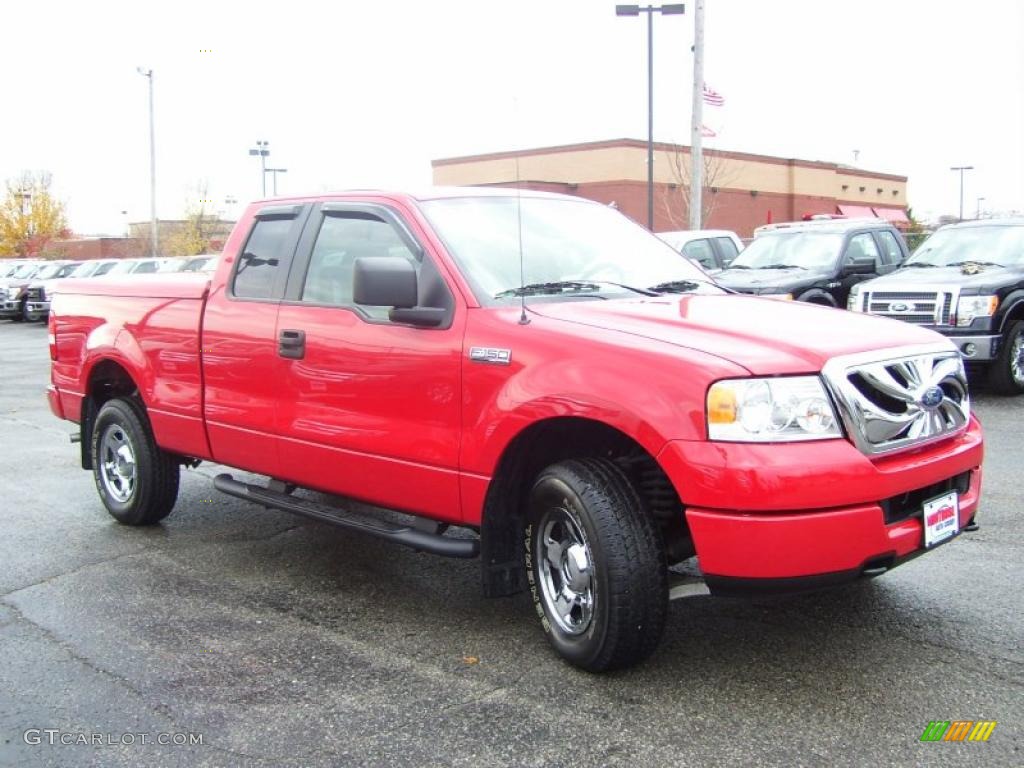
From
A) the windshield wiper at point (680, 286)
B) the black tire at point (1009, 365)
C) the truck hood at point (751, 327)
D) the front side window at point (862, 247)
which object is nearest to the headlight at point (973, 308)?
the black tire at point (1009, 365)

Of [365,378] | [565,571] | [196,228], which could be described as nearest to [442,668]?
[565,571]

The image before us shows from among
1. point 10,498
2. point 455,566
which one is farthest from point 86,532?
point 455,566

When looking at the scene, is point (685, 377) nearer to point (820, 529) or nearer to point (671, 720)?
point (820, 529)

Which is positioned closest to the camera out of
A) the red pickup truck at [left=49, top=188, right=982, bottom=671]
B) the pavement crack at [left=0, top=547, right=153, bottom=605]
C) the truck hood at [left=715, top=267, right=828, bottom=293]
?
the red pickup truck at [left=49, top=188, right=982, bottom=671]

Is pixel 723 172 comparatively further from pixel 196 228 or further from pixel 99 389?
pixel 99 389

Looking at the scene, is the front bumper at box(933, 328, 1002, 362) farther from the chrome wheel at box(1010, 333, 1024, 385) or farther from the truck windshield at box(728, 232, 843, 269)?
the truck windshield at box(728, 232, 843, 269)

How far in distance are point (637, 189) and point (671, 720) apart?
41469mm

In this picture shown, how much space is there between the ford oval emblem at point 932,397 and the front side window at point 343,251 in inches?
91.2

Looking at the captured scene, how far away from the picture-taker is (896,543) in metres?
3.55

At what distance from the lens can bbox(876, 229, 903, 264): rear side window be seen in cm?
1440

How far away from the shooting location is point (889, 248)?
47.7ft

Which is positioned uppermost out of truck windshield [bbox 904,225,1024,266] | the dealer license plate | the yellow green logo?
truck windshield [bbox 904,225,1024,266]

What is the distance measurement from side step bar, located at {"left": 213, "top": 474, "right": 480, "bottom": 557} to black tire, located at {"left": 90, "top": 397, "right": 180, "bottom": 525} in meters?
0.76

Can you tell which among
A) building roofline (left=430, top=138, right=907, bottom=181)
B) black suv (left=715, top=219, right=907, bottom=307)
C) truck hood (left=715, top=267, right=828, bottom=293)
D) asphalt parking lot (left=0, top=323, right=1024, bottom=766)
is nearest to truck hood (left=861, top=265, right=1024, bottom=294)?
black suv (left=715, top=219, right=907, bottom=307)
